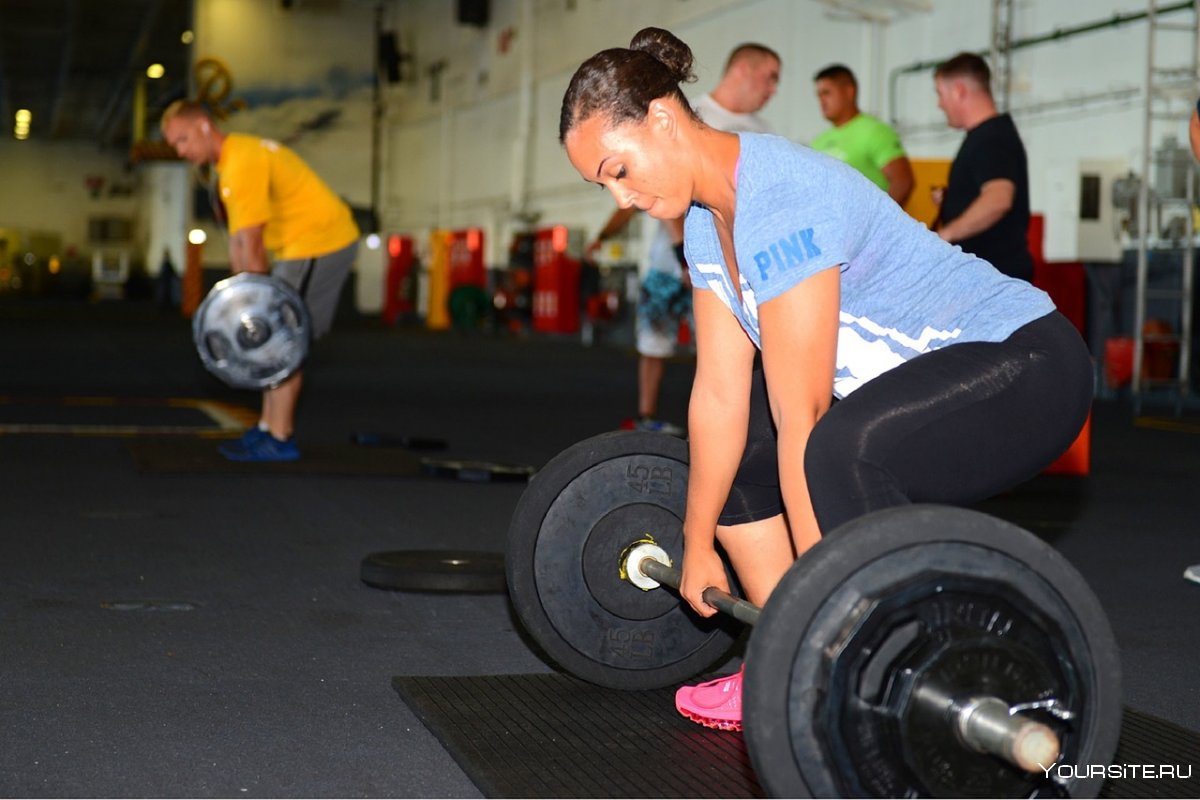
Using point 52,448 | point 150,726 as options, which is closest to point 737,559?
point 150,726

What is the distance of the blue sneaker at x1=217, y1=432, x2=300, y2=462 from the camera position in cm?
525

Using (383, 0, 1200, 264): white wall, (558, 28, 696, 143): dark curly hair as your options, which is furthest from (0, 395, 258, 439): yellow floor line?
(558, 28, 696, 143): dark curly hair

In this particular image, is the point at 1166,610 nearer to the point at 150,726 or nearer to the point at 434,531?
the point at 434,531

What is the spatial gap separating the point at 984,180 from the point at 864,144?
0.78 metres

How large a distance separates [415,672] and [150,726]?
51cm

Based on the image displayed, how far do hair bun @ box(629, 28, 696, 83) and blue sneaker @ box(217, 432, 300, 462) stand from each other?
11.7ft

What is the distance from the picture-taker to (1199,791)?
1.97 metres

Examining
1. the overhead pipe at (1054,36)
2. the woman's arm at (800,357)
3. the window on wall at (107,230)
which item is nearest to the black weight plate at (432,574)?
the woman's arm at (800,357)

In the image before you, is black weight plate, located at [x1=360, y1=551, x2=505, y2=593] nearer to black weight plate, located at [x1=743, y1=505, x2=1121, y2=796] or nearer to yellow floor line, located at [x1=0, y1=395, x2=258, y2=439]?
black weight plate, located at [x1=743, y1=505, x2=1121, y2=796]

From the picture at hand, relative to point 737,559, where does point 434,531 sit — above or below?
below

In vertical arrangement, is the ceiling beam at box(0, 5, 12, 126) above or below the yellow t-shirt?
above

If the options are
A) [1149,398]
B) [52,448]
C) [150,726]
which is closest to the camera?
[150,726]

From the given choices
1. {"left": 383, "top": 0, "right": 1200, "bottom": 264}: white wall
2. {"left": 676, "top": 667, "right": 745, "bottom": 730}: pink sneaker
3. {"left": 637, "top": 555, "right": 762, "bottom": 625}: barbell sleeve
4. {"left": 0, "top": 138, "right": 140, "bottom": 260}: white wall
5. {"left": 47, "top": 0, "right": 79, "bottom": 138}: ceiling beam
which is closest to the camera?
{"left": 637, "top": 555, "right": 762, "bottom": 625}: barbell sleeve

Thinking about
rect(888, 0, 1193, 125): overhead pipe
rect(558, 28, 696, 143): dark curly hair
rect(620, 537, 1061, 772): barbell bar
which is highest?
rect(888, 0, 1193, 125): overhead pipe
